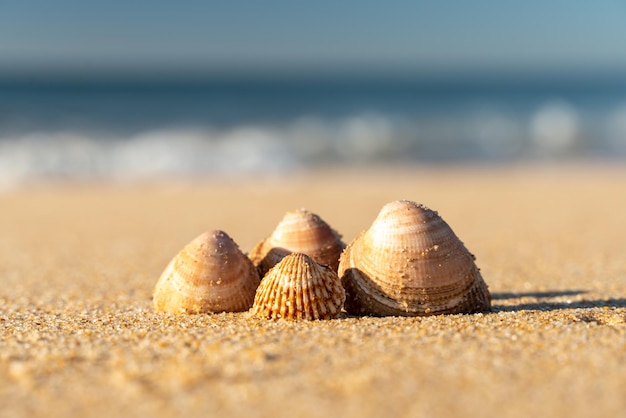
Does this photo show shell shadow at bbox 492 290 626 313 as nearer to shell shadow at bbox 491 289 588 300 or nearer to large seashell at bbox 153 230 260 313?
shell shadow at bbox 491 289 588 300

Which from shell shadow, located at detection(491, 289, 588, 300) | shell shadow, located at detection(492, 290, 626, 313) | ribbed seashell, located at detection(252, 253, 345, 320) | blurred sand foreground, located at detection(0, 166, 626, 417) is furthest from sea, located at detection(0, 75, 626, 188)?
ribbed seashell, located at detection(252, 253, 345, 320)

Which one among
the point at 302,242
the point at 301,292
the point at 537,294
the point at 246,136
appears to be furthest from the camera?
the point at 246,136

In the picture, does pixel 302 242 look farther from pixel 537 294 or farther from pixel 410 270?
pixel 537 294

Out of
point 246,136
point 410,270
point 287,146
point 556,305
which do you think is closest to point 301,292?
point 410,270

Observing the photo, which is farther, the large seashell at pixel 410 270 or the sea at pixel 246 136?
the sea at pixel 246 136

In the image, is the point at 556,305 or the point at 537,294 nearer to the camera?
the point at 556,305

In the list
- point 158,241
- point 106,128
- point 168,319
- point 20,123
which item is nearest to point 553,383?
point 168,319

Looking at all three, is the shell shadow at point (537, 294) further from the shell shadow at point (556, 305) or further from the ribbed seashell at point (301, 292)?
the ribbed seashell at point (301, 292)

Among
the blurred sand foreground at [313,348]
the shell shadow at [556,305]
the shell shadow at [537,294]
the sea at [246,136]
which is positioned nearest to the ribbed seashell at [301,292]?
the blurred sand foreground at [313,348]
